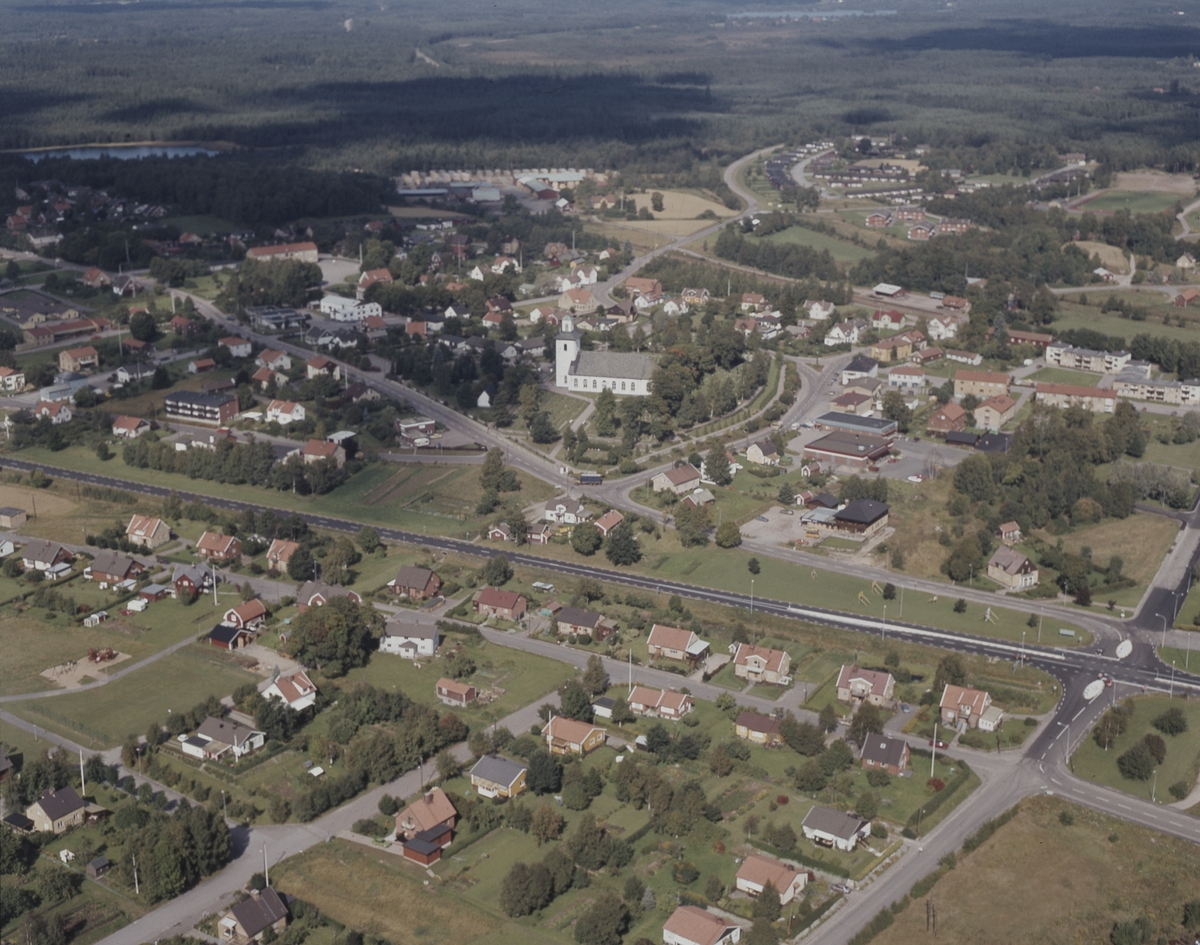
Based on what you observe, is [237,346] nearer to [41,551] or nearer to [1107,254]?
[41,551]

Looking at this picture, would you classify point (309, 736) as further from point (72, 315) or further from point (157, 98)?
point (157, 98)

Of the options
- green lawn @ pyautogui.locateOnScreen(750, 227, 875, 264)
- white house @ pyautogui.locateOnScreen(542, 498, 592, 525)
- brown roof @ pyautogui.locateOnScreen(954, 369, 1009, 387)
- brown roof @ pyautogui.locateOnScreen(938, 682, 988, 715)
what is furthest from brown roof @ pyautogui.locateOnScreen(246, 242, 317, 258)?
brown roof @ pyautogui.locateOnScreen(938, 682, 988, 715)

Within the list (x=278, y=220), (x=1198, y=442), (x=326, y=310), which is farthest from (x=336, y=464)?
(x=278, y=220)

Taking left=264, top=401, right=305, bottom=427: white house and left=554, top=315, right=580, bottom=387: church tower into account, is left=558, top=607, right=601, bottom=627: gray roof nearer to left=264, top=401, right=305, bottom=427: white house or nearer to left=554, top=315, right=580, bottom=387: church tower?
left=264, top=401, right=305, bottom=427: white house

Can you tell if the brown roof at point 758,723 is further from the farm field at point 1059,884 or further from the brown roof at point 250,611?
the brown roof at point 250,611

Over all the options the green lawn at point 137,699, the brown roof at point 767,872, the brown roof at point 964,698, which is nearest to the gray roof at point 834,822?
the brown roof at point 767,872

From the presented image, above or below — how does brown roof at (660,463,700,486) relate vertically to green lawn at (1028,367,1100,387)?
below
